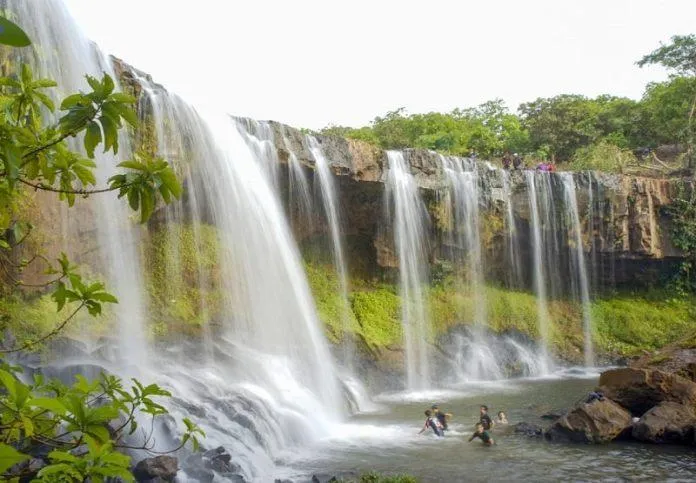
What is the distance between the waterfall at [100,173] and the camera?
11734mm

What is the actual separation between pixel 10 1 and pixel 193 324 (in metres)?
8.21

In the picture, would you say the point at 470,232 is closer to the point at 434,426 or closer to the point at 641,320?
the point at 641,320

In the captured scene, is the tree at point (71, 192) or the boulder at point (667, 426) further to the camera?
the boulder at point (667, 426)

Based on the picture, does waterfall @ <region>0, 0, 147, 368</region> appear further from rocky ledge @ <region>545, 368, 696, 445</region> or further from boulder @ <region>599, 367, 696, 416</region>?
boulder @ <region>599, 367, 696, 416</region>

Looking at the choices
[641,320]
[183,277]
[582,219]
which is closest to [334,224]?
[183,277]

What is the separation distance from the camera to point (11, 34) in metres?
1.30

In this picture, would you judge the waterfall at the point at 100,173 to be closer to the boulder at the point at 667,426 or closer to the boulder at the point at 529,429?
A: the boulder at the point at 529,429

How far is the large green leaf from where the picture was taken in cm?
129

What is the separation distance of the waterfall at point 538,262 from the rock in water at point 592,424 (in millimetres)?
10943

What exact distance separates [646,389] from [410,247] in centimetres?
1002

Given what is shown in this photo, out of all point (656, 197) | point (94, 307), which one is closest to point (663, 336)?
point (656, 197)

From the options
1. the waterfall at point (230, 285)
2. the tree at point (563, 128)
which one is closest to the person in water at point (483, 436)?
the waterfall at point (230, 285)

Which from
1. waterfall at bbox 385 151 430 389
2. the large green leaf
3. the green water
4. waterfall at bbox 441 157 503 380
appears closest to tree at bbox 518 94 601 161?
waterfall at bbox 441 157 503 380

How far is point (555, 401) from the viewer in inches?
599
